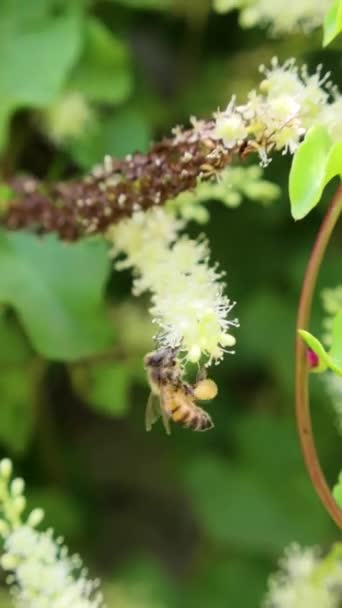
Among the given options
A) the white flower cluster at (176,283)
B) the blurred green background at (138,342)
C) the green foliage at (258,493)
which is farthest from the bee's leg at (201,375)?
the green foliage at (258,493)

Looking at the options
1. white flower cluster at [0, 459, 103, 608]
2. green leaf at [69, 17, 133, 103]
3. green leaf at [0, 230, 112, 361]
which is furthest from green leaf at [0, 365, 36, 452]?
white flower cluster at [0, 459, 103, 608]

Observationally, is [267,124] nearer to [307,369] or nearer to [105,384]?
[307,369]

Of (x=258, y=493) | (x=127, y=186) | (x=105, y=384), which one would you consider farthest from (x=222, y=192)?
(x=258, y=493)

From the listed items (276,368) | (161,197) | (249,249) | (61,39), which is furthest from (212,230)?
(161,197)

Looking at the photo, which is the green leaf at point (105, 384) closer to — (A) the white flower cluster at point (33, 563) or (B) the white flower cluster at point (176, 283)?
(B) the white flower cluster at point (176, 283)

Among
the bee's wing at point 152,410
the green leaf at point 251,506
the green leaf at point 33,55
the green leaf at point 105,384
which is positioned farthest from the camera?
the green leaf at point 251,506

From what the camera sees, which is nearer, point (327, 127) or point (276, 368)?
point (327, 127)

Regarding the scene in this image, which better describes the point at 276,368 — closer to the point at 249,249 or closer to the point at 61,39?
the point at 249,249
